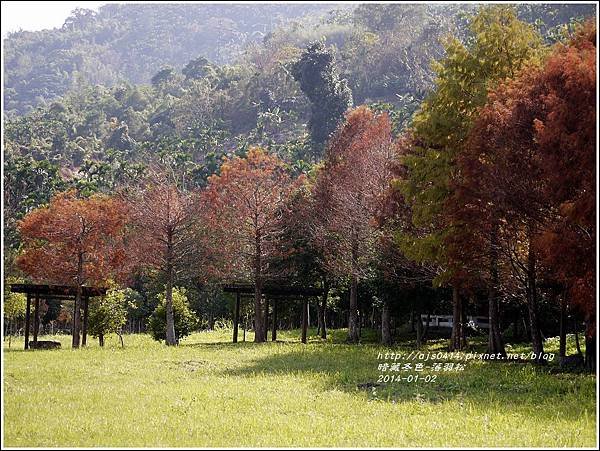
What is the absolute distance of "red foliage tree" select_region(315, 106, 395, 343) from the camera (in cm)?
2328

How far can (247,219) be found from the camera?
2488 centimetres

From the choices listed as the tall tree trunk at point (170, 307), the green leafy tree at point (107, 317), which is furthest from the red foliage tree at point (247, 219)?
the green leafy tree at point (107, 317)

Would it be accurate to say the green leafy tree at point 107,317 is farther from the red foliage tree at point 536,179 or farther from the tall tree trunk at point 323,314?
the red foliage tree at point 536,179

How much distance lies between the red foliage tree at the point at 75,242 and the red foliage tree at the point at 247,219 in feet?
11.9

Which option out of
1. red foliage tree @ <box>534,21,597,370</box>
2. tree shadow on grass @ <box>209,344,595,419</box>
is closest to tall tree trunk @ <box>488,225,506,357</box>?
tree shadow on grass @ <box>209,344,595,419</box>

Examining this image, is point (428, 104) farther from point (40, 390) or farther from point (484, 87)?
point (40, 390)

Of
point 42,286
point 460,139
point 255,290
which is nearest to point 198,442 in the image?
point 460,139

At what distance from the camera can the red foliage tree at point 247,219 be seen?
977 inches

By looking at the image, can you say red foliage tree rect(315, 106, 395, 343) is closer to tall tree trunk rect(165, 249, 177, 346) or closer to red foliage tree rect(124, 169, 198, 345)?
red foliage tree rect(124, 169, 198, 345)

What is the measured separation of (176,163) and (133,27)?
124404 mm

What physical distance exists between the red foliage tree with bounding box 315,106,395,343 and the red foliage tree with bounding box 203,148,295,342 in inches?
74.6

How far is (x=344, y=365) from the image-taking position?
15.9 m

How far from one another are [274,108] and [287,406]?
224 feet

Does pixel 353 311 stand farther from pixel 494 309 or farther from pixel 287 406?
pixel 287 406
